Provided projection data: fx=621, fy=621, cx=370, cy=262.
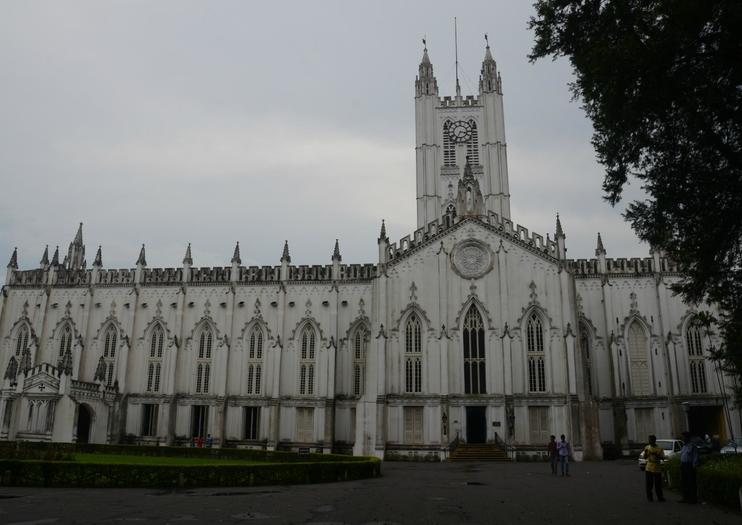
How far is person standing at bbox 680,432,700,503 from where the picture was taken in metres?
17.2

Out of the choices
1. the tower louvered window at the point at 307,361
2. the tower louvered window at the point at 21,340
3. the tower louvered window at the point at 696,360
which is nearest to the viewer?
the tower louvered window at the point at 696,360

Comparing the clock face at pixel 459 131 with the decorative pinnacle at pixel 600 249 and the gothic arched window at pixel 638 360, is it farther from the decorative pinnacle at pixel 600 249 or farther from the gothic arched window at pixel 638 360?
the gothic arched window at pixel 638 360

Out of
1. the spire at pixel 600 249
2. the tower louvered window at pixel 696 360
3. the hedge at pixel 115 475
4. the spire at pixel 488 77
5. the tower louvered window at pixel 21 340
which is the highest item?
the spire at pixel 488 77

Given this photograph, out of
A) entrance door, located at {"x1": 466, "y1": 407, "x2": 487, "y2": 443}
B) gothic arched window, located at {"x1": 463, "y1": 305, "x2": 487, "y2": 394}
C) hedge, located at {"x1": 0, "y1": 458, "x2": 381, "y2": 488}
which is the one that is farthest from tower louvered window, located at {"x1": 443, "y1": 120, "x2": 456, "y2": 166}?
hedge, located at {"x1": 0, "y1": 458, "x2": 381, "y2": 488}

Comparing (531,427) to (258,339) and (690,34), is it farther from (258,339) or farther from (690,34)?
(690,34)

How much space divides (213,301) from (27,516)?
126 feet

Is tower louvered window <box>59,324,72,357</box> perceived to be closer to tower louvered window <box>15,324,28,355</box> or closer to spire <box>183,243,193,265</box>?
tower louvered window <box>15,324,28,355</box>

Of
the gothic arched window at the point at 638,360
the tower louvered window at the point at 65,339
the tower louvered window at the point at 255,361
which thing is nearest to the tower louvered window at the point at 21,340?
the tower louvered window at the point at 65,339

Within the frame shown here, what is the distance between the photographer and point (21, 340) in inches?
2146

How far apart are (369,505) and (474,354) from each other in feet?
92.2

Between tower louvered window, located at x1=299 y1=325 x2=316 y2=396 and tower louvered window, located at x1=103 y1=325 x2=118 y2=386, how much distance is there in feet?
53.0

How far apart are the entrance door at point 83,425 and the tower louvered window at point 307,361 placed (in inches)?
650

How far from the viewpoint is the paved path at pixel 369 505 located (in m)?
14.4

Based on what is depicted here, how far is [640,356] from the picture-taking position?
153ft
